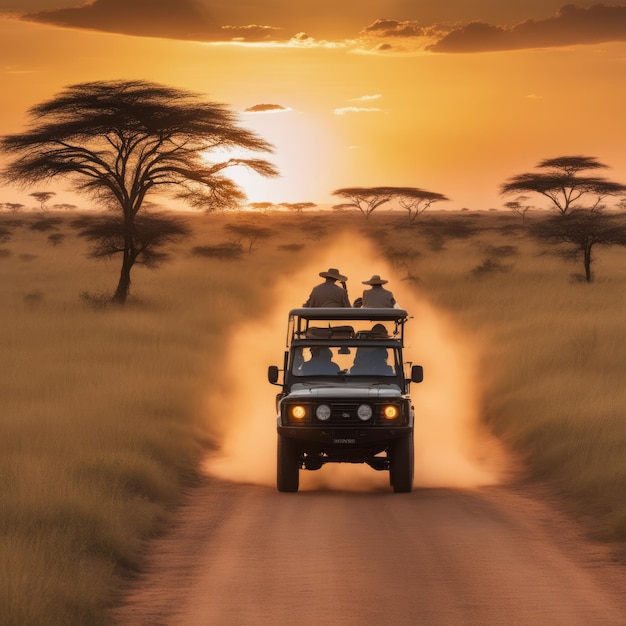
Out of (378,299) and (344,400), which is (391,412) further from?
(378,299)

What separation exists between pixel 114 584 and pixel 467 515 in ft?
13.8

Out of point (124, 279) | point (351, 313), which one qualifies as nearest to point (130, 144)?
point (124, 279)

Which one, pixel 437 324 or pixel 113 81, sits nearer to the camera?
pixel 437 324

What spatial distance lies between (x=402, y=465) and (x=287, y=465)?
1.25 meters

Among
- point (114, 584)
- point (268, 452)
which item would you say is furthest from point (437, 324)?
point (114, 584)

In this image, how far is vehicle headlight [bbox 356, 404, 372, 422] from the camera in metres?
13.3

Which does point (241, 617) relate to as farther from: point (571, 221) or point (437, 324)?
point (571, 221)

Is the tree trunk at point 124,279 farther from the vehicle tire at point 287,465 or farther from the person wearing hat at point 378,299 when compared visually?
the vehicle tire at point 287,465

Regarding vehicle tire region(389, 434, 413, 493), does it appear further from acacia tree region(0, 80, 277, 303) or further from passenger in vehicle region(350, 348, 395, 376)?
acacia tree region(0, 80, 277, 303)

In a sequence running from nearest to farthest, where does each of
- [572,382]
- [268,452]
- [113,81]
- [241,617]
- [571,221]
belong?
[241,617], [268,452], [572,382], [113,81], [571,221]

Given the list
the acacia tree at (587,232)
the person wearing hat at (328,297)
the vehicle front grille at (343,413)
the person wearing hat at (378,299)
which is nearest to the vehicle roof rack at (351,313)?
the person wearing hat at (328,297)

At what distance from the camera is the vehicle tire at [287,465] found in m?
13.5

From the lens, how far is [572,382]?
69.7 ft

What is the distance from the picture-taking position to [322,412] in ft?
43.7
